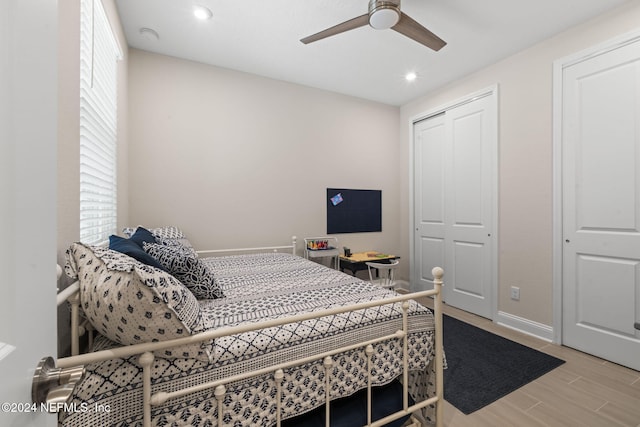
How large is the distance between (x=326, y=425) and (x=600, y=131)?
2.75 metres

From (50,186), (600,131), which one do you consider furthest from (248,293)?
(600,131)

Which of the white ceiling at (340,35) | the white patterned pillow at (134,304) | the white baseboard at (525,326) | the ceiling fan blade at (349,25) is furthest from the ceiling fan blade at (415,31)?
the white baseboard at (525,326)

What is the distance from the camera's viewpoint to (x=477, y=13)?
6.81ft

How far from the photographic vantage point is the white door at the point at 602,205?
1952mm

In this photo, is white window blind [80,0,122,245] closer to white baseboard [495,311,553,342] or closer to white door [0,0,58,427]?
white door [0,0,58,427]

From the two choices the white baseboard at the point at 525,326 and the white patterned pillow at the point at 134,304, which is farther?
the white baseboard at the point at 525,326

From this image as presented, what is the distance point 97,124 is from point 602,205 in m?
3.52

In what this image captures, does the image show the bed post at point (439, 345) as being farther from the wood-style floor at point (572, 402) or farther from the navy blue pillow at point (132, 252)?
the navy blue pillow at point (132, 252)

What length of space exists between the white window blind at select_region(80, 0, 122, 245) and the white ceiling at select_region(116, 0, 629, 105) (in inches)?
21.9

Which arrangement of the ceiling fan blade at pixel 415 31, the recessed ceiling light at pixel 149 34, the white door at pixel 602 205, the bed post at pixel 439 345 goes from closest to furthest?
the bed post at pixel 439 345, the ceiling fan blade at pixel 415 31, the white door at pixel 602 205, the recessed ceiling light at pixel 149 34

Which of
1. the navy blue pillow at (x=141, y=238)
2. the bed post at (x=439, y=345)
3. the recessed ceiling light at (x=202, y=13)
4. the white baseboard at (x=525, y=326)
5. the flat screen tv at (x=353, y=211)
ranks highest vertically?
the recessed ceiling light at (x=202, y=13)

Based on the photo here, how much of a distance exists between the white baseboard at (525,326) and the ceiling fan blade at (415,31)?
2.47 m

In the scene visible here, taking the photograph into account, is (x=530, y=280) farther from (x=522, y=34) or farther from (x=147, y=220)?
(x=147, y=220)

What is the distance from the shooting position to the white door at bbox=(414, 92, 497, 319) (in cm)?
284
